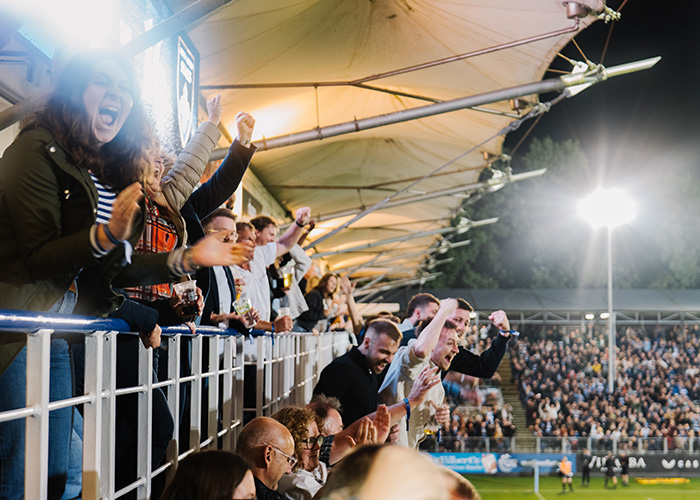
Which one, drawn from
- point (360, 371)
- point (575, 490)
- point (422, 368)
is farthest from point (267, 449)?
point (575, 490)

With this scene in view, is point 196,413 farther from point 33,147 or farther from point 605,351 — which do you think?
point 605,351

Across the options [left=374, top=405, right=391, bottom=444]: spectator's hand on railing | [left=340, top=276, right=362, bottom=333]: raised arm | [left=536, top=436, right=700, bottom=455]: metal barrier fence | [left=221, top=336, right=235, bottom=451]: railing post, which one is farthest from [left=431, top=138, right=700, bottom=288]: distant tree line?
[left=374, top=405, right=391, bottom=444]: spectator's hand on railing

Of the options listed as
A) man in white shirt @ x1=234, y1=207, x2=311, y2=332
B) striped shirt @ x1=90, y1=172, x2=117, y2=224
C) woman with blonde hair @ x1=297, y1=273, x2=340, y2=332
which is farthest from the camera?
woman with blonde hair @ x1=297, y1=273, x2=340, y2=332

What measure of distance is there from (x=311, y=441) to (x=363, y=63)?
570 cm

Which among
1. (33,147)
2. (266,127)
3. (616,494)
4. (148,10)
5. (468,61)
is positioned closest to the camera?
(33,147)

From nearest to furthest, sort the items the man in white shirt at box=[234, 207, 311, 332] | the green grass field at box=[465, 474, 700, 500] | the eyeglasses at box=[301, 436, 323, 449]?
1. the eyeglasses at box=[301, 436, 323, 449]
2. the man in white shirt at box=[234, 207, 311, 332]
3. the green grass field at box=[465, 474, 700, 500]

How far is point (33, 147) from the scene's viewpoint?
7.58ft

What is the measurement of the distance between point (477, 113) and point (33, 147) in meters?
9.75

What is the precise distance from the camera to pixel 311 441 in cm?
417

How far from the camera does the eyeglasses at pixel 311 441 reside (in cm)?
408

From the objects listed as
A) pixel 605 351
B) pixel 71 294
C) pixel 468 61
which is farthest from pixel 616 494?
pixel 71 294

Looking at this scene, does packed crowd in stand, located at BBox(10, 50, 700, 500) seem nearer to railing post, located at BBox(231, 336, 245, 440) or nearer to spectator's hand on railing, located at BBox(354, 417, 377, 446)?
spectator's hand on railing, located at BBox(354, 417, 377, 446)

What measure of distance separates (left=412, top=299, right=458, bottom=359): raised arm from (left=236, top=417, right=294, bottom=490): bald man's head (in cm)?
252

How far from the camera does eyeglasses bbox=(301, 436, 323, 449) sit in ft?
13.4
